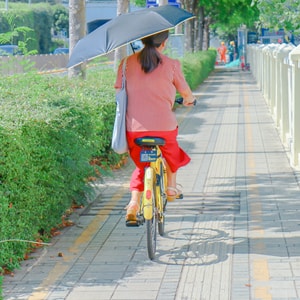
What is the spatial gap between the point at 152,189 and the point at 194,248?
2.58ft

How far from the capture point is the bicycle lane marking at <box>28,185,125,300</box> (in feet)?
21.6

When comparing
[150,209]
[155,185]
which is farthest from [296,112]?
[150,209]

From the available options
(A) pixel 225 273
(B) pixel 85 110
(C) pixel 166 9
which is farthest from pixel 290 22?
(A) pixel 225 273

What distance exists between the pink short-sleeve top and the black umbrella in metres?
0.26

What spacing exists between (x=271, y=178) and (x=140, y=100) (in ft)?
14.6

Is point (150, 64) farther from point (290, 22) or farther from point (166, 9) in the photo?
point (290, 22)

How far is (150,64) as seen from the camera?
24.7 feet

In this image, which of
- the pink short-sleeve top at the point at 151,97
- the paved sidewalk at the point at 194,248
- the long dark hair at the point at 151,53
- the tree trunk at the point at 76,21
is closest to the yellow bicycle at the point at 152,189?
the pink short-sleeve top at the point at 151,97

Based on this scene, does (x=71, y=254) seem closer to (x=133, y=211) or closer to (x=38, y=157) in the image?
(x=133, y=211)

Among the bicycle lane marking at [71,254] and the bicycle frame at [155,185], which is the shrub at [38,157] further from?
the bicycle frame at [155,185]

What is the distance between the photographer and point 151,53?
7.59 m

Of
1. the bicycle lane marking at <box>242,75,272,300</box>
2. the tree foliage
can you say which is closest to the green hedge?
the bicycle lane marking at <box>242,75,272,300</box>

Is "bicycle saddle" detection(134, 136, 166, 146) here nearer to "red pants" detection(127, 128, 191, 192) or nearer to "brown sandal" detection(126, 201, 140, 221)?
"red pants" detection(127, 128, 191, 192)

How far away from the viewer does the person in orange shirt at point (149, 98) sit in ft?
24.6
